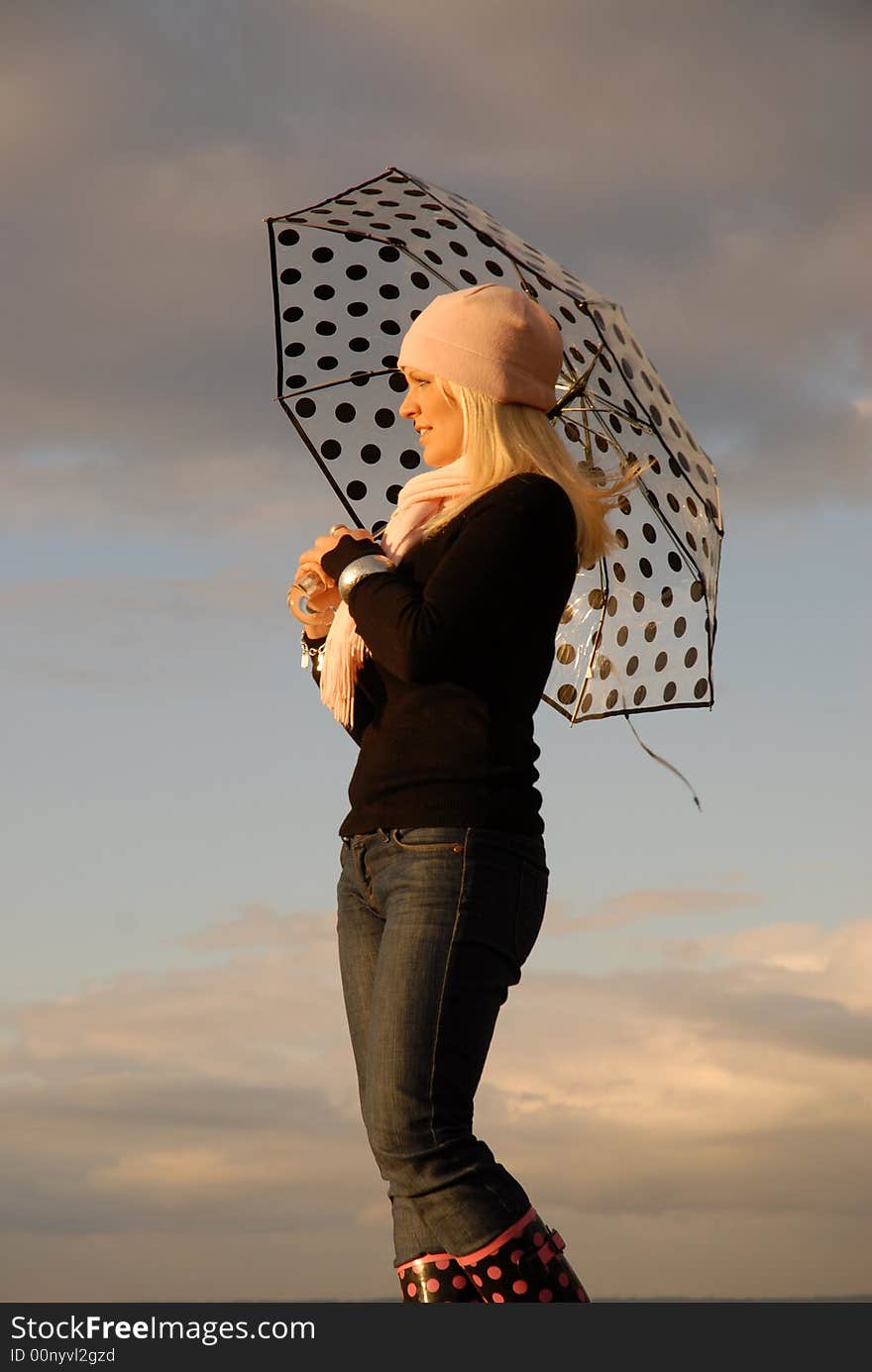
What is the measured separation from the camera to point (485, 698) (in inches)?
147

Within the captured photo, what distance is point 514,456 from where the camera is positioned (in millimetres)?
3932

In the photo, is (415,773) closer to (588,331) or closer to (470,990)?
(470,990)

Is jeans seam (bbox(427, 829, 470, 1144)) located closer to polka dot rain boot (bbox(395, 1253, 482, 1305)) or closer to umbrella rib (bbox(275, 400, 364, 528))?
polka dot rain boot (bbox(395, 1253, 482, 1305))

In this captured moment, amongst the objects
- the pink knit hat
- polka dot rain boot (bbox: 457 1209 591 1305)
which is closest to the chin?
the pink knit hat

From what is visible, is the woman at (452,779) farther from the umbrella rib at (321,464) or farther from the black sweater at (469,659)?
the umbrella rib at (321,464)

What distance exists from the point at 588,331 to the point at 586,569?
726 millimetres

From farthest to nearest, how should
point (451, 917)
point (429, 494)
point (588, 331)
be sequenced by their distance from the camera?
point (588, 331), point (429, 494), point (451, 917)

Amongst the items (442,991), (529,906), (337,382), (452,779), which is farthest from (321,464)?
(442,991)

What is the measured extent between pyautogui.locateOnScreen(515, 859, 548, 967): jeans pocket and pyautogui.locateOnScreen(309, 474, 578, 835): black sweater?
0.11 meters

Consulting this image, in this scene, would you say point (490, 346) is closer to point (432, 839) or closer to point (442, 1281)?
point (432, 839)

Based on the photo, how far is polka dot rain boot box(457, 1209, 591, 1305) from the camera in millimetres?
3609
